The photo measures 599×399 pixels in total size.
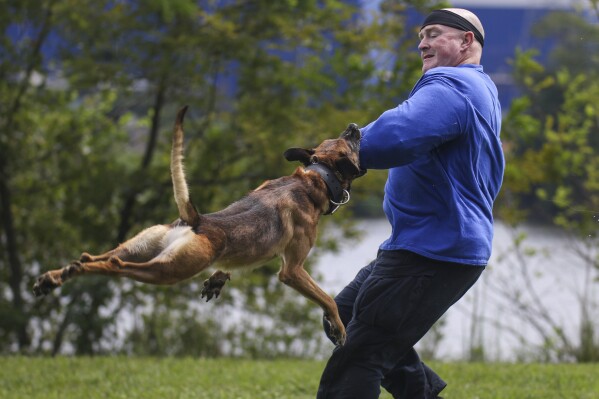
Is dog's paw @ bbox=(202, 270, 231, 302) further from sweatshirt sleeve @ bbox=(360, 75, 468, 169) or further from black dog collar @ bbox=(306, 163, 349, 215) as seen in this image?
sweatshirt sleeve @ bbox=(360, 75, 468, 169)

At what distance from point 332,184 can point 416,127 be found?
0.40 m

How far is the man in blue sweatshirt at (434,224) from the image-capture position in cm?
379

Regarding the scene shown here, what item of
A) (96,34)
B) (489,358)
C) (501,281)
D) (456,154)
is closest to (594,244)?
(501,281)

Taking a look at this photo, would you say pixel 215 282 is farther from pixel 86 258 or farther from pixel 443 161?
pixel 443 161

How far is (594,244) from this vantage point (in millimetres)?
10602

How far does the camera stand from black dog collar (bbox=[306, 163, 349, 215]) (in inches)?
147

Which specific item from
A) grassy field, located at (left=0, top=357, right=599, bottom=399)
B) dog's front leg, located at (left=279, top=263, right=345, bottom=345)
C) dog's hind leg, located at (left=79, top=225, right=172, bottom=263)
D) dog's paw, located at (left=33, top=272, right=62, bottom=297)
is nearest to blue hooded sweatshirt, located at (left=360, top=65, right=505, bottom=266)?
dog's front leg, located at (left=279, top=263, right=345, bottom=345)

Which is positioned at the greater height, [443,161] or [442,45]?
[442,45]

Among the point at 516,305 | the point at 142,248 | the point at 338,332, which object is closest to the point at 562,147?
the point at 516,305

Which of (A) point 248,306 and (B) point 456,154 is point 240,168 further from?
(B) point 456,154

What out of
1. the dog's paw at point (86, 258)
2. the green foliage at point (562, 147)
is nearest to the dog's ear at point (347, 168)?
the dog's paw at point (86, 258)

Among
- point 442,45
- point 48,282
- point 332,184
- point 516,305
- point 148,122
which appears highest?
point 442,45

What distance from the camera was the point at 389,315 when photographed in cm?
386

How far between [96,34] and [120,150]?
1.43 metres
